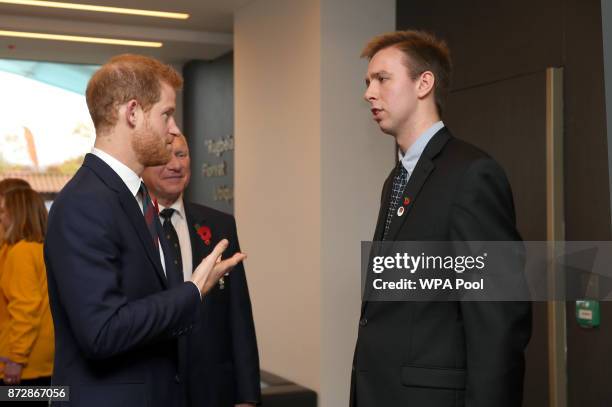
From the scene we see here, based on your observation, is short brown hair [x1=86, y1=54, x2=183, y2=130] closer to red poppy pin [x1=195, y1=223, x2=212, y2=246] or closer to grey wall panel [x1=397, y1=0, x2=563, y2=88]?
red poppy pin [x1=195, y1=223, x2=212, y2=246]

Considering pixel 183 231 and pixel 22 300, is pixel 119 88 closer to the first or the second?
pixel 183 231

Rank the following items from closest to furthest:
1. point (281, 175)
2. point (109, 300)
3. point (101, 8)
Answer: point (109, 300), point (281, 175), point (101, 8)

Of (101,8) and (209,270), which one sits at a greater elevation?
(101,8)

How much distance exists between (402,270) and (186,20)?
5.67 m

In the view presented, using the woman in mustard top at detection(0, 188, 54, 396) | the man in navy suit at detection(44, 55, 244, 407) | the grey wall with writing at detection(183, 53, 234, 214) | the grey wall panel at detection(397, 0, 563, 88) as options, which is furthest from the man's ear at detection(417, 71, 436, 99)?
the grey wall with writing at detection(183, 53, 234, 214)

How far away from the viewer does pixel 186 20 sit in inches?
307

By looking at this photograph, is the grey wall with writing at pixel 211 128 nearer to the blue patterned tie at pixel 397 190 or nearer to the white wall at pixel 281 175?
the white wall at pixel 281 175

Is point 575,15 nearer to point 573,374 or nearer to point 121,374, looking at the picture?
point 573,374

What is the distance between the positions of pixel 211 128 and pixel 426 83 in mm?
6461

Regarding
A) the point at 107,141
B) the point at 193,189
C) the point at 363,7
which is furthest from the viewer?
the point at 193,189

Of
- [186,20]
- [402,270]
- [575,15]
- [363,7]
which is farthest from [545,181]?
[186,20]

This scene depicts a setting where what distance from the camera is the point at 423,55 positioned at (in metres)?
2.94

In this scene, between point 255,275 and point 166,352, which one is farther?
point 255,275

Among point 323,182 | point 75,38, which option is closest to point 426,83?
point 323,182
